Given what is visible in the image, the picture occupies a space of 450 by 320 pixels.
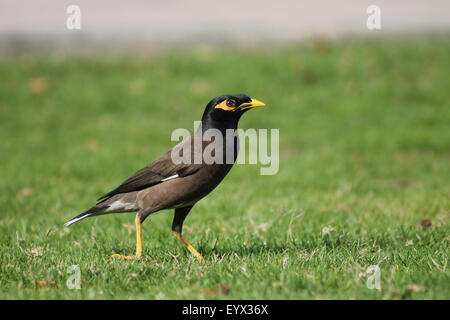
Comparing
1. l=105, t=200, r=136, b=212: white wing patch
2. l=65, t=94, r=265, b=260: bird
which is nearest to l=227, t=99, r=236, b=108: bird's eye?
l=65, t=94, r=265, b=260: bird

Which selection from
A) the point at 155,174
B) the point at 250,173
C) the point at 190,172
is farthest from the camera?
the point at 250,173

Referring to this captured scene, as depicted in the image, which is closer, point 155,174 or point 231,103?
point 231,103

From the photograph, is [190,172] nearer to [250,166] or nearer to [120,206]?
[120,206]

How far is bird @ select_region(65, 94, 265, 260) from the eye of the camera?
14.9ft

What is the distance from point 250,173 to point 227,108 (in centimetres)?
446

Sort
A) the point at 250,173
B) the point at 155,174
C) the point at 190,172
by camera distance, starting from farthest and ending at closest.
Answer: the point at 250,173
the point at 155,174
the point at 190,172

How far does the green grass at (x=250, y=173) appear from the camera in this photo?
393cm

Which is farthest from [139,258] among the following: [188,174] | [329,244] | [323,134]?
[323,134]

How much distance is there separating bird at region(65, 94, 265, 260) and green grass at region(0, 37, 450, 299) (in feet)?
1.49

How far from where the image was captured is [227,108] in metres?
4.64

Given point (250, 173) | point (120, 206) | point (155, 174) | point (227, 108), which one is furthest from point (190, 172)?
point (250, 173)

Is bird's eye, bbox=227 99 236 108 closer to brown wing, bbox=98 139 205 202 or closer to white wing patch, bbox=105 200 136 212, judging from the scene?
brown wing, bbox=98 139 205 202

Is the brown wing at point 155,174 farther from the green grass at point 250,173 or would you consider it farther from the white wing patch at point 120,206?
the green grass at point 250,173

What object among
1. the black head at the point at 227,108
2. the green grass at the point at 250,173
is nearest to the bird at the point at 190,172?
the black head at the point at 227,108
